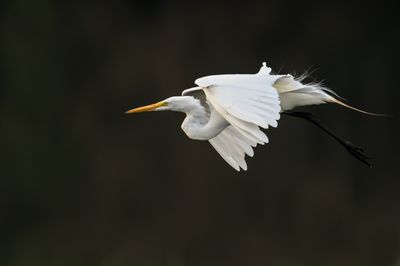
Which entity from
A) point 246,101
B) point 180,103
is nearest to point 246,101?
point 246,101

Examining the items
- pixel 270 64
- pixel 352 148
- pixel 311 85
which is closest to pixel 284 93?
pixel 311 85

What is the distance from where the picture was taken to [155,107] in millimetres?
3002

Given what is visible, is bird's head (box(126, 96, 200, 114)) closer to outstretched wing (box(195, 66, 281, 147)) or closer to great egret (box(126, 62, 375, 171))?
great egret (box(126, 62, 375, 171))

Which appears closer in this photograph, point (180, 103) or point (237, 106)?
point (237, 106)

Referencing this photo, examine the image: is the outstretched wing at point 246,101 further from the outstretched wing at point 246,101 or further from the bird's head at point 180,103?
the bird's head at point 180,103

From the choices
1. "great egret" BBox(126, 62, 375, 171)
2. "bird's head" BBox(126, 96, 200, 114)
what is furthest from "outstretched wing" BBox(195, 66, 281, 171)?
"bird's head" BBox(126, 96, 200, 114)

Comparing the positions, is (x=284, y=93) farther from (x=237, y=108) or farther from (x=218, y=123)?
(x=237, y=108)

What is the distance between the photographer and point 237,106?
2555 mm

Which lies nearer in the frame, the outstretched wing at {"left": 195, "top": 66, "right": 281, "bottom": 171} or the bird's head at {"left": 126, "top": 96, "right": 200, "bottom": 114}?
the outstretched wing at {"left": 195, "top": 66, "right": 281, "bottom": 171}

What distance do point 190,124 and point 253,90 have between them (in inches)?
14.6

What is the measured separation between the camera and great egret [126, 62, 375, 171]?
8.27 ft

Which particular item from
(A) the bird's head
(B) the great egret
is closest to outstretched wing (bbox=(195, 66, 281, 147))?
(B) the great egret

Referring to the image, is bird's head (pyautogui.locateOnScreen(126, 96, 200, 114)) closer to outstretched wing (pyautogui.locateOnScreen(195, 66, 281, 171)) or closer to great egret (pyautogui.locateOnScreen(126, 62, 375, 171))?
great egret (pyautogui.locateOnScreen(126, 62, 375, 171))

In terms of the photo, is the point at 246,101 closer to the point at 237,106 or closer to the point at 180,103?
the point at 237,106
